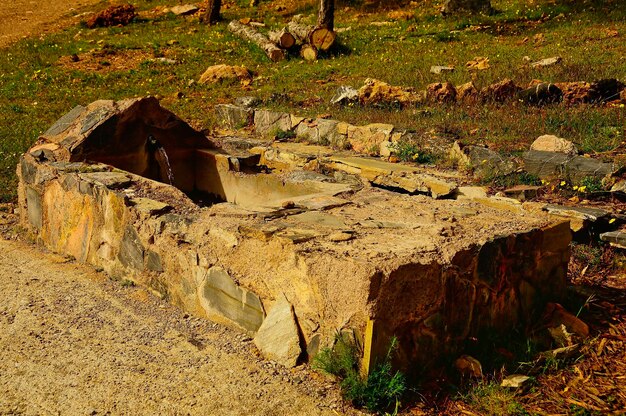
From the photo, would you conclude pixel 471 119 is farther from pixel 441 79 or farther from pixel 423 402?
pixel 423 402

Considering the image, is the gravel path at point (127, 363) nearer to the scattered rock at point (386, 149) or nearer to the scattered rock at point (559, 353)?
the scattered rock at point (559, 353)

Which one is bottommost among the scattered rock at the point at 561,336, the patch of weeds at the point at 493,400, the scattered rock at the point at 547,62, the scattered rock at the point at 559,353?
the scattered rock at the point at 547,62

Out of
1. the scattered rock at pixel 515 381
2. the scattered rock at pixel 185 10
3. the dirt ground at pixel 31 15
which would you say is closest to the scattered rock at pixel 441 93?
the scattered rock at pixel 515 381

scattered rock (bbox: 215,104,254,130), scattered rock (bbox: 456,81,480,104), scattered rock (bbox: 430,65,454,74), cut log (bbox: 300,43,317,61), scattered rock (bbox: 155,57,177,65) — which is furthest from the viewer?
scattered rock (bbox: 155,57,177,65)

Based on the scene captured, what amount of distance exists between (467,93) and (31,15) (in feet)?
45.4

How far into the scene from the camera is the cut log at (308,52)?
1380 centimetres

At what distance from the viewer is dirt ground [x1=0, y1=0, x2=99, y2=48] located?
17500 mm

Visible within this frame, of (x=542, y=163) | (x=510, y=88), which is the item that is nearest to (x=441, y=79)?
(x=510, y=88)

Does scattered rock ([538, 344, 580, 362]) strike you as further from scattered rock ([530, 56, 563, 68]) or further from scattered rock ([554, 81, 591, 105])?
scattered rock ([530, 56, 563, 68])

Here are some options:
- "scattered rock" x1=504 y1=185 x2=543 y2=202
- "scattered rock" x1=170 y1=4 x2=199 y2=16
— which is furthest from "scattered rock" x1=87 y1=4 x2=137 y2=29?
"scattered rock" x1=504 y1=185 x2=543 y2=202

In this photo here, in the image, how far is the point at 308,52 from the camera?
13.9 m

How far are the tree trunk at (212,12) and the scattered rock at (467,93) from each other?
8784 millimetres

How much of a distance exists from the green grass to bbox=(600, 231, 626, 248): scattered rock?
6.89ft

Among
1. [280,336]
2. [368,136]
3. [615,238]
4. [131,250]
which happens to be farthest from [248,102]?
[280,336]
